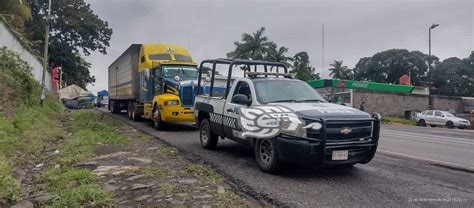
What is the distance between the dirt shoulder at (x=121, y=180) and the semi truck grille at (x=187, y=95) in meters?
4.37

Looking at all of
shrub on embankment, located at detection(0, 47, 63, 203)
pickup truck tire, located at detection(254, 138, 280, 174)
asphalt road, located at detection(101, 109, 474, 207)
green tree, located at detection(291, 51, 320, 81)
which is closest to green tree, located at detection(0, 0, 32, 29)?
shrub on embankment, located at detection(0, 47, 63, 203)

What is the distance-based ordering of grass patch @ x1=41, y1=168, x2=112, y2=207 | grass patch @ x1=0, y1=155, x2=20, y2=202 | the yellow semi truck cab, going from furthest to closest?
1. the yellow semi truck cab
2. grass patch @ x1=0, y1=155, x2=20, y2=202
3. grass patch @ x1=41, y1=168, x2=112, y2=207

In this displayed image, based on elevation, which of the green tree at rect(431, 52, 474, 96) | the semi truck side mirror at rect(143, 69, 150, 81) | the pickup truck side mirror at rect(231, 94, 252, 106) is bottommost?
the pickup truck side mirror at rect(231, 94, 252, 106)

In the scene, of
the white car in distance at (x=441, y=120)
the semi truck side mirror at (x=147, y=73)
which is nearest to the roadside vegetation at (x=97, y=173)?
the semi truck side mirror at (x=147, y=73)

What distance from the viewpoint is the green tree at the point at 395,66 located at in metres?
72.4

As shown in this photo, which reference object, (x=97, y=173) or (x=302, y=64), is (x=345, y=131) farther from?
(x=302, y=64)

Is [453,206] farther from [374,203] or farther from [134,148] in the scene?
[134,148]

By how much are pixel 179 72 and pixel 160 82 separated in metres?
0.83

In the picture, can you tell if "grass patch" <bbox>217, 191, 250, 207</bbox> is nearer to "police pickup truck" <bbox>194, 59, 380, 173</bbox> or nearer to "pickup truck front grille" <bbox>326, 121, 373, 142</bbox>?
"police pickup truck" <bbox>194, 59, 380, 173</bbox>

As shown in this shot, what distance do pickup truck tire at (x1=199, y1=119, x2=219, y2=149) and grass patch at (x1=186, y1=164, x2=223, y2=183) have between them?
207 centimetres

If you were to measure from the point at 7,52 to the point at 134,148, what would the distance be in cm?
1102

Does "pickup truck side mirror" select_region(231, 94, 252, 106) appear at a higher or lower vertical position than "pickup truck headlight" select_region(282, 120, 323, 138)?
higher

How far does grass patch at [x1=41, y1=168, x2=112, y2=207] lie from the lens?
529 cm

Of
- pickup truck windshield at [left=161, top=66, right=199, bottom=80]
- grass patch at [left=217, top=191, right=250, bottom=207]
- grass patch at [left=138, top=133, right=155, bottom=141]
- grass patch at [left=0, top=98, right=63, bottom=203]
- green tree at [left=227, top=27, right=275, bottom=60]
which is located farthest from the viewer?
green tree at [left=227, top=27, right=275, bottom=60]
